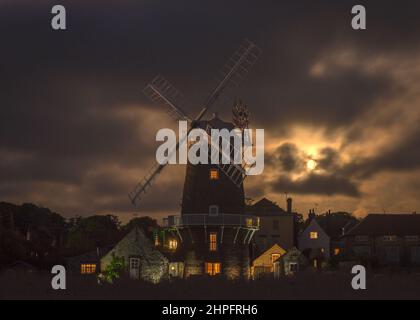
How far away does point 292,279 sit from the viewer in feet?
130

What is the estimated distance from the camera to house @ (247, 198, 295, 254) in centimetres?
9350

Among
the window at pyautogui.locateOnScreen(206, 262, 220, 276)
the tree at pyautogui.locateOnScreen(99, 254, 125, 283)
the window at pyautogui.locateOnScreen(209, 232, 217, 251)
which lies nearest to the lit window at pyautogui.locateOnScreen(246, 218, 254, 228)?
the window at pyautogui.locateOnScreen(209, 232, 217, 251)

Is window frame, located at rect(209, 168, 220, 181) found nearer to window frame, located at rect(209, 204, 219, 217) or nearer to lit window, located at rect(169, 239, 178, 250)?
window frame, located at rect(209, 204, 219, 217)

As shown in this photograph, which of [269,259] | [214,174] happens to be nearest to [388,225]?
[269,259]

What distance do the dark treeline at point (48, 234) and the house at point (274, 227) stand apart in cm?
1404

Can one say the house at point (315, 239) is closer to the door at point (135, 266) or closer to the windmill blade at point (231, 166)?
the windmill blade at point (231, 166)

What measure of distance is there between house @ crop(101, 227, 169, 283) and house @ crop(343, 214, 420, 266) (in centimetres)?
2958

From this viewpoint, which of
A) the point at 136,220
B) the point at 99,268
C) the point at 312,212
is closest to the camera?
the point at 99,268

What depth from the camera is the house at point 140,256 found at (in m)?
62.5

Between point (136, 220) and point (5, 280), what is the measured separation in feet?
300

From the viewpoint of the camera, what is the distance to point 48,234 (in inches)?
4304

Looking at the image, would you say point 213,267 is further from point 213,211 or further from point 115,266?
point 115,266
